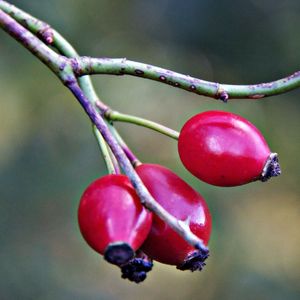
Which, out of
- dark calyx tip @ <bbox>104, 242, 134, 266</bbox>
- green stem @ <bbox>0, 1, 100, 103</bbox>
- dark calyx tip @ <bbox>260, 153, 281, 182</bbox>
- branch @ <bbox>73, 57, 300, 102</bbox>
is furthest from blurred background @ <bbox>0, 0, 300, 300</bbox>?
dark calyx tip @ <bbox>104, 242, 134, 266</bbox>

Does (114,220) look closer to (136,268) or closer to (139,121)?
(136,268)

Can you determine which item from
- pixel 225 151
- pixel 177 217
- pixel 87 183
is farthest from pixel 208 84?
pixel 87 183

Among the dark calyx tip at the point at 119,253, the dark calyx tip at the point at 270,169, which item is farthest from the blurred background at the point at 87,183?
the dark calyx tip at the point at 119,253

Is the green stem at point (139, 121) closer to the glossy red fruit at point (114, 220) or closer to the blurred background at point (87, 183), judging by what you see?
the glossy red fruit at point (114, 220)

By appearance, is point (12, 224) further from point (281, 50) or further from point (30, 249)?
point (281, 50)

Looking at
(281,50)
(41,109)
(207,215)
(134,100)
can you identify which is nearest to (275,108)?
(281,50)
